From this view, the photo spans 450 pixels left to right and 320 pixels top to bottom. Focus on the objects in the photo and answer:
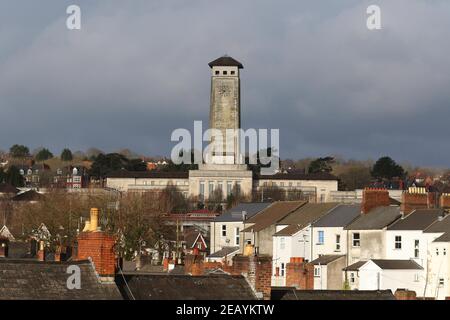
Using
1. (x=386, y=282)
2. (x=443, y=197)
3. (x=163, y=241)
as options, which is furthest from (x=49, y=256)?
(x=163, y=241)

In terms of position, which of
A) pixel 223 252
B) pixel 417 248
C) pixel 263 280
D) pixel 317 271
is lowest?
pixel 317 271

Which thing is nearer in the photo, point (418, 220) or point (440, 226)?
point (440, 226)

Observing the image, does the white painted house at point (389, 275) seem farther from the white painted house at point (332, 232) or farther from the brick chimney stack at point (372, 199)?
the brick chimney stack at point (372, 199)

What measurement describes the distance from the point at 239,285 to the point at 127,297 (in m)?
3.60

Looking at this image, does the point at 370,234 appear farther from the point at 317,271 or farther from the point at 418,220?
the point at 317,271

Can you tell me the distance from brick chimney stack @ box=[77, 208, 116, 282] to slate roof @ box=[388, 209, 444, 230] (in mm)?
41158

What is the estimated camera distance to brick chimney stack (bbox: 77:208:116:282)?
37.2 m

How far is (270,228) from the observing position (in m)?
94.6

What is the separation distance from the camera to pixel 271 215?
100500 millimetres

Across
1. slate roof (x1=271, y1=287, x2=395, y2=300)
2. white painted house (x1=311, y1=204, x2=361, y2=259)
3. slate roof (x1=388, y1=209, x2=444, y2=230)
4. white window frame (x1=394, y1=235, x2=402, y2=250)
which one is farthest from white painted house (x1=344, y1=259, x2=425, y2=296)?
slate roof (x1=271, y1=287, x2=395, y2=300)

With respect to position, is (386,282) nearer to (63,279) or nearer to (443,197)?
(443,197)

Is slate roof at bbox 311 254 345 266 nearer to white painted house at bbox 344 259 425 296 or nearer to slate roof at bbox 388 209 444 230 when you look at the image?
white painted house at bbox 344 259 425 296

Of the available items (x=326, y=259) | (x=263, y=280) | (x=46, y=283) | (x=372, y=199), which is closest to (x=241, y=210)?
(x=372, y=199)

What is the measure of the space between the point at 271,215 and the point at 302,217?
672 centimetres
